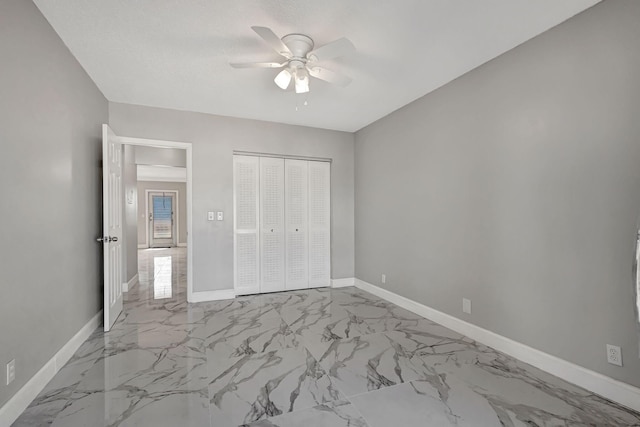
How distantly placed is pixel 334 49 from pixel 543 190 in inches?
73.9

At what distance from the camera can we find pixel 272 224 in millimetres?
4422

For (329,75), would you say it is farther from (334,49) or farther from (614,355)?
(614,355)

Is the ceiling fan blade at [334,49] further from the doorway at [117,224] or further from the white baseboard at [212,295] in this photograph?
the white baseboard at [212,295]

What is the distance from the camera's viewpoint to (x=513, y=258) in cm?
244

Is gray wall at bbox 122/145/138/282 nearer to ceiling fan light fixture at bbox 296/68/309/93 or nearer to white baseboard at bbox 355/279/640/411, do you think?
ceiling fan light fixture at bbox 296/68/309/93

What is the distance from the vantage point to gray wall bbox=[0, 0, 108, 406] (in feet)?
5.49

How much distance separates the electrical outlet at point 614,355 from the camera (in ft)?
5.95

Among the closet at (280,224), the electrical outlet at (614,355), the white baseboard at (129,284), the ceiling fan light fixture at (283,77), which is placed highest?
the ceiling fan light fixture at (283,77)

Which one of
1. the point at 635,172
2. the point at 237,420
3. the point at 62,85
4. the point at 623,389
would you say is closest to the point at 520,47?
the point at 635,172

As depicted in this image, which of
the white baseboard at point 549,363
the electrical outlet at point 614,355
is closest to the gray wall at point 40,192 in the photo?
the white baseboard at point 549,363

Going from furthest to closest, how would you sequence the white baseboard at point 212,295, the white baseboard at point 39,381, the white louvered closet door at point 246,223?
1. the white louvered closet door at point 246,223
2. the white baseboard at point 212,295
3. the white baseboard at point 39,381

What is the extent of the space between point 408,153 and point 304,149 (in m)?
1.63

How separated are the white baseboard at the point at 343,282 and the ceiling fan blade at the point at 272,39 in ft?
11.3

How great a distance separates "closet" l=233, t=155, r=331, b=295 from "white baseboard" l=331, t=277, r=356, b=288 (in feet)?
0.35
